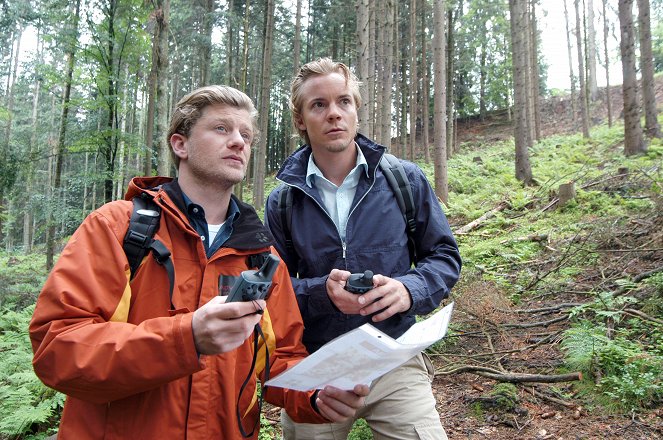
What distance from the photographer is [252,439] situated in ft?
6.80

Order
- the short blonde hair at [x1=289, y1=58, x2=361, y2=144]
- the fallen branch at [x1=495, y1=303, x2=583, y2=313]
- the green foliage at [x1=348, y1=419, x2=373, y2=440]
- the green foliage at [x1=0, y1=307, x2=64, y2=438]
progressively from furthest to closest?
1. the fallen branch at [x1=495, y1=303, x2=583, y2=313]
2. the green foliage at [x1=0, y1=307, x2=64, y2=438]
3. the green foliage at [x1=348, y1=419, x2=373, y2=440]
4. the short blonde hair at [x1=289, y1=58, x2=361, y2=144]

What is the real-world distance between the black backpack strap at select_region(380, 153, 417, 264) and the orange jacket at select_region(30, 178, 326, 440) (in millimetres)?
850

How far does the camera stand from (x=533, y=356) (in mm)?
4648

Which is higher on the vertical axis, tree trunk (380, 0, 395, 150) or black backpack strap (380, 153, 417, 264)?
tree trunk (380, 0, 395, 150)

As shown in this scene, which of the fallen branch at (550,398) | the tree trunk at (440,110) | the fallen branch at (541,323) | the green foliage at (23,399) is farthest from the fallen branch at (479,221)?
the green foliage at (23,399)

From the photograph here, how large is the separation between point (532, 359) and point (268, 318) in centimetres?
361

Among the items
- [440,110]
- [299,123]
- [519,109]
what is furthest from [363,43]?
[299,123]

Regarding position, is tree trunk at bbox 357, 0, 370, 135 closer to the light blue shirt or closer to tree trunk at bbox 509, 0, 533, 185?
tree trunk at bbox 509, 0, 533, 185

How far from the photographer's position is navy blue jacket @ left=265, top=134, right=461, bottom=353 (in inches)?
93.8

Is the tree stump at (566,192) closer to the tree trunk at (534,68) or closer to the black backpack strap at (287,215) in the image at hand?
the black backpack strap at (287,215)

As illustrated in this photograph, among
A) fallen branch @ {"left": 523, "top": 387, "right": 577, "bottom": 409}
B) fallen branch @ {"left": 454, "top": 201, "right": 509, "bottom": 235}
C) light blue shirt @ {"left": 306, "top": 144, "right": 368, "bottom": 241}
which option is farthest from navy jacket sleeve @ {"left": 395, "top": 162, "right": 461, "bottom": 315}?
fallen branch @ {"left": 454, "top": 201, "right": 509, "bottom": 235}

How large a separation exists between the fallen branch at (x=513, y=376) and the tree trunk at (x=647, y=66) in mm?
15013

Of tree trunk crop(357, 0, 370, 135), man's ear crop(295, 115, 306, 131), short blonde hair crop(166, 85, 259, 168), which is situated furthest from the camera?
tree trunk crop(357, 0, 370, 135)

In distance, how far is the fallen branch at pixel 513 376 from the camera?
13.1ft
